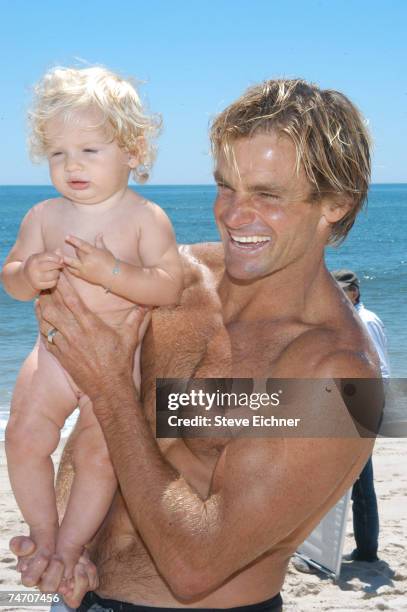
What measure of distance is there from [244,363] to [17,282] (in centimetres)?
77

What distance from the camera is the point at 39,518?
10.0ft

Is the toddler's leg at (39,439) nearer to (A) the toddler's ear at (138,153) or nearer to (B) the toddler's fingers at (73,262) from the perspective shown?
(B) the toddler's fingers at (73,262)

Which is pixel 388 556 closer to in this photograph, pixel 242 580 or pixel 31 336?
pixel 242 580

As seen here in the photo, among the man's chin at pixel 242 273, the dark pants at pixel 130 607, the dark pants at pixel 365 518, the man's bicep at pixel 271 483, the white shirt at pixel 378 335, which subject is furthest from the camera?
the dark pants at pixel 365 518

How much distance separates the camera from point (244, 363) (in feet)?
9.94

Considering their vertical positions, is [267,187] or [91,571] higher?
[267,187]

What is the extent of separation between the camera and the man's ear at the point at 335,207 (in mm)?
3033

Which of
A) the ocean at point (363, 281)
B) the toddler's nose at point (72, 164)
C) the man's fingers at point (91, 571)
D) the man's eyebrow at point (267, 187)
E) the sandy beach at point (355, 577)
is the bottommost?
the ocean at point (363, 281)

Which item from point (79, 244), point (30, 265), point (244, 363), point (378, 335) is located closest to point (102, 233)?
point (79, 244)

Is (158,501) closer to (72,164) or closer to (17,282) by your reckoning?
(17,282)

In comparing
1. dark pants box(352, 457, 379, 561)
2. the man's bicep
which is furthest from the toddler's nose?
dark pants box(352, 457, 379, 561)

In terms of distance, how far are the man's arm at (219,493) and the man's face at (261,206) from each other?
0.46 m

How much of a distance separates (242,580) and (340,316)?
859 millimetres

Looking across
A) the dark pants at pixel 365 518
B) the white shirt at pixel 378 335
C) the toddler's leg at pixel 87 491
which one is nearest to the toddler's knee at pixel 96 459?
the toddler's leg at pixel 87 491
